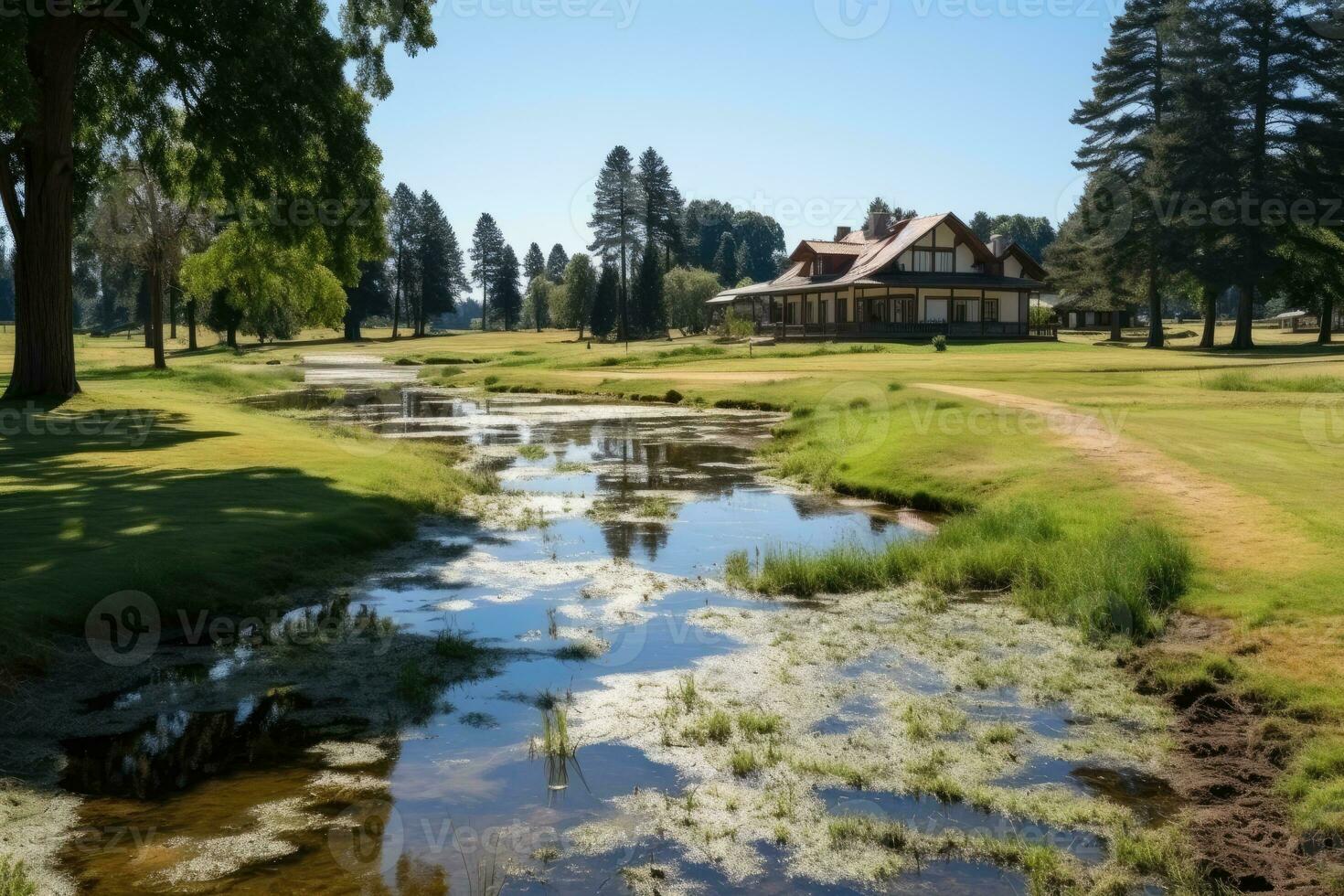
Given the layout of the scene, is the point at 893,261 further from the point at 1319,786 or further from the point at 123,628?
the point at 1319,786

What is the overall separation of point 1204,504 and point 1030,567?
280cm

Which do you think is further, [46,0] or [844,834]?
[46,0]

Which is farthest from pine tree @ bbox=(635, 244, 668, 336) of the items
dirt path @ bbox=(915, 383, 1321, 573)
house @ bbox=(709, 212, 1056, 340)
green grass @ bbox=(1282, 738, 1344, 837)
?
green grass @ bbox=(1282, 738, 1344, 837)

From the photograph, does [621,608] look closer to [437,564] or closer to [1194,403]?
[437,564]

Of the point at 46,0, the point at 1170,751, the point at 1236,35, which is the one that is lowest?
the point at 1170,751

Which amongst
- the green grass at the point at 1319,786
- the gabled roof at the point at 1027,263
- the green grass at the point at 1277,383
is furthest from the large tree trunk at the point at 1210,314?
the green grass at the point at 1319,786

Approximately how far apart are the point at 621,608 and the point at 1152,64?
67.4m

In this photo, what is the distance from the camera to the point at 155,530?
12820 mm

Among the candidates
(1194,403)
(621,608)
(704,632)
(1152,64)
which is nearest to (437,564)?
(621,608)

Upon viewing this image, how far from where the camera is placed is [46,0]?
21484 millimetres

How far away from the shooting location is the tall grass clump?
1142 cm

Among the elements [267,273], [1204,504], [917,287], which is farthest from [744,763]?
[917,287]

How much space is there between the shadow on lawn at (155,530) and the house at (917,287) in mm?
57126

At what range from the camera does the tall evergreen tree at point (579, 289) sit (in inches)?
4267
